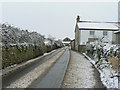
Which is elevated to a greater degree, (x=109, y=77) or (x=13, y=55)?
(x=13, y=55)

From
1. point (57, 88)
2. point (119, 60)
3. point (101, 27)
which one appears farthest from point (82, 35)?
point (57, 88)

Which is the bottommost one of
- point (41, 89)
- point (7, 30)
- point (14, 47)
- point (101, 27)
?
point (41, 89)

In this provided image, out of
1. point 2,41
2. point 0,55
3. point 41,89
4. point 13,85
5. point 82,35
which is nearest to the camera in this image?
point 41,89

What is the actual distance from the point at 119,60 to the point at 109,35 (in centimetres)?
2766

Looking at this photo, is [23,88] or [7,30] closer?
[23,88]

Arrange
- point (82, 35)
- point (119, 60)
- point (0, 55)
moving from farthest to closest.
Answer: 1. point (82, 35)
2. point (0, 55)
3. point (119, 60)

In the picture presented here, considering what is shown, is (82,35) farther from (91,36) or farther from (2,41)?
(2,41)

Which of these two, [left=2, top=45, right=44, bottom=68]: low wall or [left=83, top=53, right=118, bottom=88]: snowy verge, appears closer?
[left=83, top=53, right=118, bottom=88]: snowy verge

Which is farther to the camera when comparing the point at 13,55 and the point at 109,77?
the point at 13,55

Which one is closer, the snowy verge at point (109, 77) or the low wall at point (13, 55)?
the snowy verge at point (109, 77)

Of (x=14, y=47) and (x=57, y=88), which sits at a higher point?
(x=14, y=47)

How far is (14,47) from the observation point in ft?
28.1

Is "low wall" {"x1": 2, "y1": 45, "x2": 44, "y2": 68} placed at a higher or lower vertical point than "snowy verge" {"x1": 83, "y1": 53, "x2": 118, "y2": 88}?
higher

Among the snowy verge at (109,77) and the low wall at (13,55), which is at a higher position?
the low wall at (13,55)
